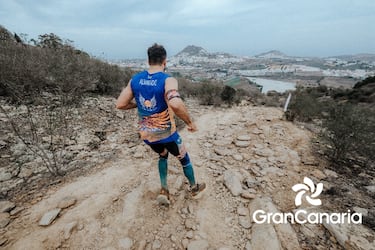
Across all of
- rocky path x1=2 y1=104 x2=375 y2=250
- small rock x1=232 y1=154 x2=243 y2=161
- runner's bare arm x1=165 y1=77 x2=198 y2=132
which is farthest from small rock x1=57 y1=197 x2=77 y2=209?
small rock x1=232 y1=154 x2=243 y2=161

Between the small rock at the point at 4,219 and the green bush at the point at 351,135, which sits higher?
the green bush at the point at 351,135

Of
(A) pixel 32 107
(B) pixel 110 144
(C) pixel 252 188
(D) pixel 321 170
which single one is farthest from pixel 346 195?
(A) pixel 32 107

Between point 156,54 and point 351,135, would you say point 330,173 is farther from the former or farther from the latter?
point 156,54

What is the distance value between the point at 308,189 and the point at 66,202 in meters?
3.25

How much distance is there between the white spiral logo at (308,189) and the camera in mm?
2496

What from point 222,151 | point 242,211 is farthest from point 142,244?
point 222,151

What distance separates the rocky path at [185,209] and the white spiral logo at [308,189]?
77mm

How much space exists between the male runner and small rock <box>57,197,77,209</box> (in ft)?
4.44

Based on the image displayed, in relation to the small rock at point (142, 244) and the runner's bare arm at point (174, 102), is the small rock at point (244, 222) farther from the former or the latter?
the runner's bare arm at point (174, 102)

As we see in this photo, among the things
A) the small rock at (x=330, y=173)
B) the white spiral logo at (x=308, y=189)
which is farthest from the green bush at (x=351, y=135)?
the white spiral logo at (x=308, y=189)

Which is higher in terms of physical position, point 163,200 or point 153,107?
point 153,107

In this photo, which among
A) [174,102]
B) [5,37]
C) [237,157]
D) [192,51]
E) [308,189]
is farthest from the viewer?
[192,51]

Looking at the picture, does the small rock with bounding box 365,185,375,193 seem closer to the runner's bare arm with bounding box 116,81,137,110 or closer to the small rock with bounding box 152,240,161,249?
the small rock with bounding box 152,240,161,249

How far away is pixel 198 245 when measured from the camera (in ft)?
6.59
